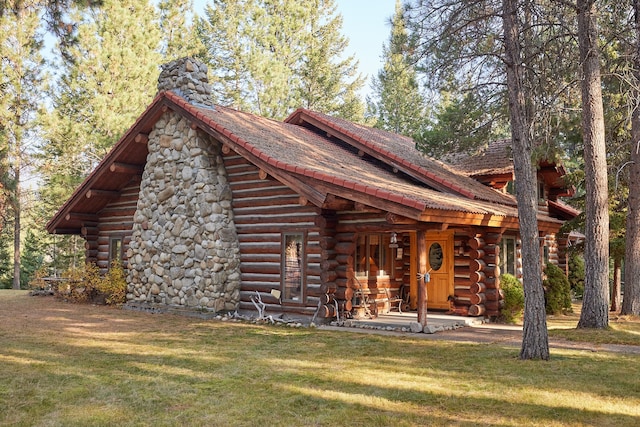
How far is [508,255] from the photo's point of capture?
1521cm

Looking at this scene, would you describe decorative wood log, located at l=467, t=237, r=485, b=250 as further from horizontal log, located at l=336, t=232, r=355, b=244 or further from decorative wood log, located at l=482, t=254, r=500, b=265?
horizontal log, located at l=336, t=232, r=355, b=244

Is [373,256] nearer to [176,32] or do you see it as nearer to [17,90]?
[17,90]

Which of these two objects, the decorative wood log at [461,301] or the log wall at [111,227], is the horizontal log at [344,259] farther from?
the log wall at [111,227]

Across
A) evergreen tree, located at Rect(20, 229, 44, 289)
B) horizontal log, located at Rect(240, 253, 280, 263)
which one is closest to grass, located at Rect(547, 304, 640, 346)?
horizontal log, located at Rect(240, 253, 280, 263)

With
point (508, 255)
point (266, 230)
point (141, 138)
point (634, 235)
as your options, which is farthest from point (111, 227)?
point (634, 235)

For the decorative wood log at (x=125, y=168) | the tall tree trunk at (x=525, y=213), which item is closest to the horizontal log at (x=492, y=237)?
the tall tree trunk at (x=525, y=213)

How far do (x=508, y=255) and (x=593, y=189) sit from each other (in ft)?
11.9

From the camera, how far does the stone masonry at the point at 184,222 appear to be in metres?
14.2

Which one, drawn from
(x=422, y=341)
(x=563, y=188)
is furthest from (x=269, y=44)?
(x=422, y=341)

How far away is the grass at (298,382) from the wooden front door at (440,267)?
396 centimetres

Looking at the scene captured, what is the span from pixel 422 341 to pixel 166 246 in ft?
25.7

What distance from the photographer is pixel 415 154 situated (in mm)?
17797

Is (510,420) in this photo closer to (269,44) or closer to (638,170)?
(638,170)

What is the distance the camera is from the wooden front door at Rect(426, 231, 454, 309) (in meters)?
14.6
